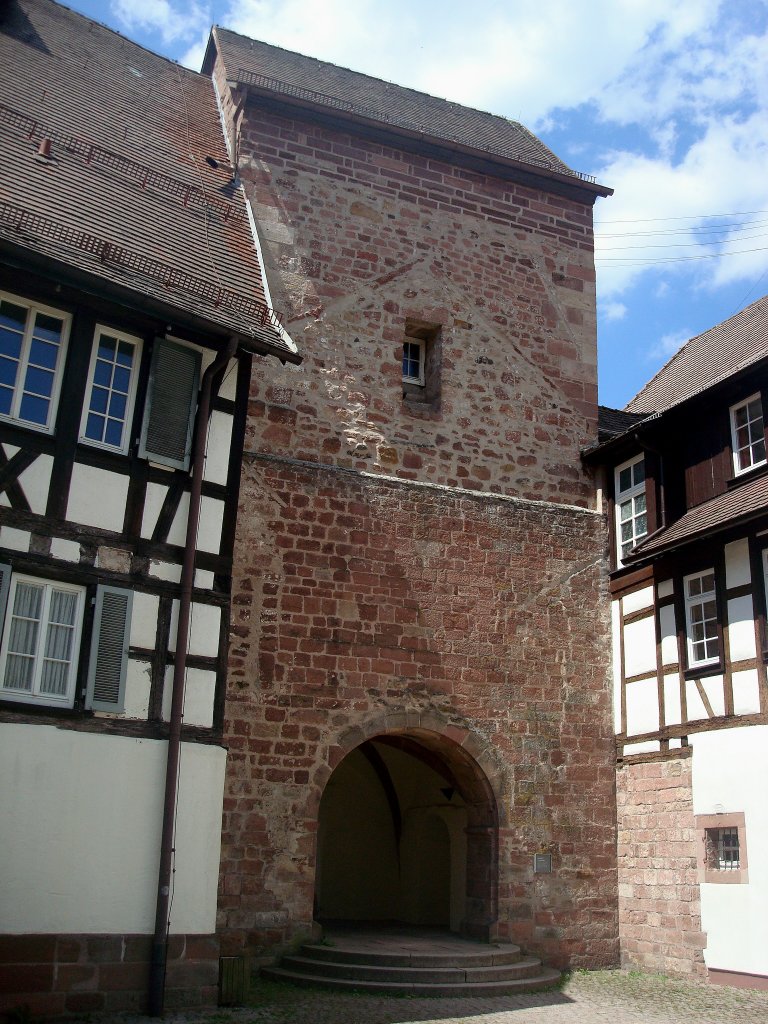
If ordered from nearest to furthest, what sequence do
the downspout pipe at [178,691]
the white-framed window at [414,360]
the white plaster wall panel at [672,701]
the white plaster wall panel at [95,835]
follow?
the white plaster wall panel at [95,835] → the downspout pipe at [178,691] → the white plaster wall panel at [672,701] → the white-framed window at [414,360]

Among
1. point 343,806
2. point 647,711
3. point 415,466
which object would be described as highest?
point 415,466

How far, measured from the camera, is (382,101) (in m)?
16.4

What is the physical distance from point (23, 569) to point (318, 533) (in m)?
4.08

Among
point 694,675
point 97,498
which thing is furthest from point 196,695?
point 694,675

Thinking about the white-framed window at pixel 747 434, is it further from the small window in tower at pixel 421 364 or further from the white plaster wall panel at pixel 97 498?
the white plaster wall panel at pixel 97 498

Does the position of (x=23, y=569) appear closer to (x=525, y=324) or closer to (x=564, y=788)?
(x=564, y=788)

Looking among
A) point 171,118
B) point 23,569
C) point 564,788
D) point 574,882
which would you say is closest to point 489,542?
point 564,788

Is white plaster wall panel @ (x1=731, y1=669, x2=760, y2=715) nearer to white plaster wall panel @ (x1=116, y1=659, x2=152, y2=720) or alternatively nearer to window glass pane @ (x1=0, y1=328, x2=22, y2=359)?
white plaster wall panel @ (x1=116, y1=659, x2=152, y2=720)

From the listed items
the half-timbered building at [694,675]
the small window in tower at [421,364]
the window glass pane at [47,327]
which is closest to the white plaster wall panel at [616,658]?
the half-timbered building at [694,675]

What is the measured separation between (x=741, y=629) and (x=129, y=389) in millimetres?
6494

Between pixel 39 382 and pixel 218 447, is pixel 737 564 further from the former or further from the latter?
pixel 39 382

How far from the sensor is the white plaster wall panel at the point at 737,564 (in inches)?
437

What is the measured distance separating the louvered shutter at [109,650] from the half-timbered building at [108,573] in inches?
0.6

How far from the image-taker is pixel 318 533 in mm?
12062
